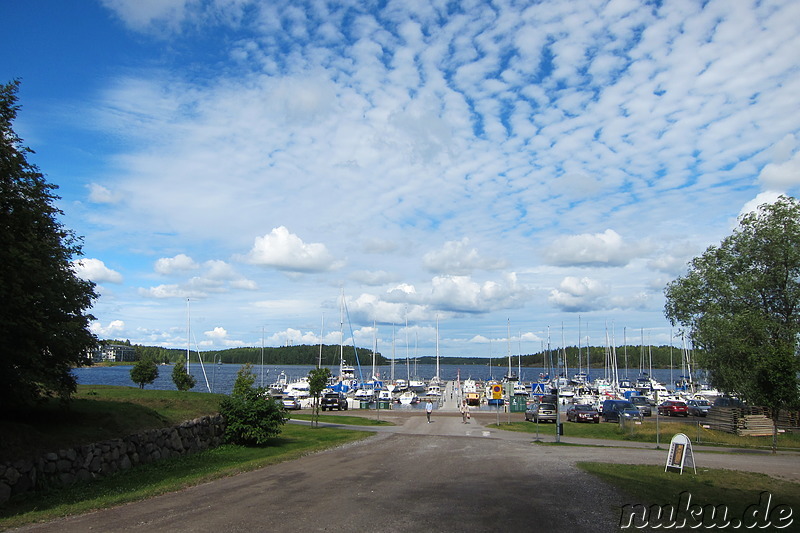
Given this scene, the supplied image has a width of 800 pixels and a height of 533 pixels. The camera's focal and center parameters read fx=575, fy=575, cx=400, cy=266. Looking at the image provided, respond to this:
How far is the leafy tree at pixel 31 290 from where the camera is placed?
552 inches

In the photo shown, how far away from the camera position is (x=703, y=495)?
1285 cm

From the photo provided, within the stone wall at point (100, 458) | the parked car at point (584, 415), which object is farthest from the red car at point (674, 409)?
the stone wall at point (100, 458)

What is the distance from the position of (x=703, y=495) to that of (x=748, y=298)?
30.6 meters

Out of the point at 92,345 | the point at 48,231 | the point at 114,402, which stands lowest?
the point at 114,402

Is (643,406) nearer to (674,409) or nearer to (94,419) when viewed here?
(674,409)

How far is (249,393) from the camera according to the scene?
24938 mm

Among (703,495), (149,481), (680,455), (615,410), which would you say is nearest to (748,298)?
(615,410)

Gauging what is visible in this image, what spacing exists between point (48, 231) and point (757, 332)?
37.6 metres

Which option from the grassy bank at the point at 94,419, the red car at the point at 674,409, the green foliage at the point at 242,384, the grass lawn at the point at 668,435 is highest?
the green foliage at the point at 242,384

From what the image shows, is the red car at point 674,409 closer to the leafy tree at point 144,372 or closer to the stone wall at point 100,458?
the stone wall at point 100,458

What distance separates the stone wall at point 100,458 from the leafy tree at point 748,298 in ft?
98.5

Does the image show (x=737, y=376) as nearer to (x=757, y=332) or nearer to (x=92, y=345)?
(x=757, y=332)

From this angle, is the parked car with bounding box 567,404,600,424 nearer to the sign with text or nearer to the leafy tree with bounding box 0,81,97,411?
the sign with text

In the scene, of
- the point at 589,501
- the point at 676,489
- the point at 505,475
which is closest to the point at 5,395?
the point at 505,475
